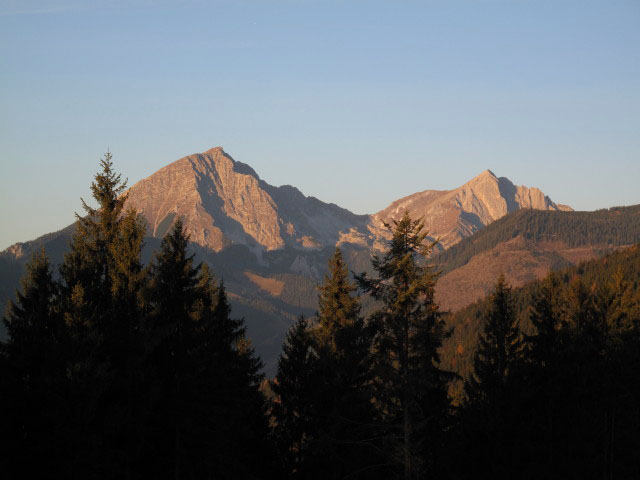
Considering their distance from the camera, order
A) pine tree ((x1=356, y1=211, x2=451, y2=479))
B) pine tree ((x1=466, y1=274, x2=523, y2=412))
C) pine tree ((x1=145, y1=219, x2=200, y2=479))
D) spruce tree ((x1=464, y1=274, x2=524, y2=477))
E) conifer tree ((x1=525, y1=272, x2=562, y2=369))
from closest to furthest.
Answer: pine tree ((x1=356, y1=211, x2=451, y2=479)) < pine tree ((x1=145, y1=219, x2=200, y2=479)) < spruce tree ((x1=464, y1=274, x2=524, y2=477)) < pine tree ((x1=466, y1=274, x2=523, y2=412)) < conifer tree ((x1=525, y1=272, x2=562, y2=369))

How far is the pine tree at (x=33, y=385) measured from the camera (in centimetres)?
2492

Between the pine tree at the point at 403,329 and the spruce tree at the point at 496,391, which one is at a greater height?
the pine tree at the point at 403,329

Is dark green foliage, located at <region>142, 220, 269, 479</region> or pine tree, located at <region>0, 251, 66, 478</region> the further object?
dark green foliage, located at <region>142, 220, 269, 479</region>

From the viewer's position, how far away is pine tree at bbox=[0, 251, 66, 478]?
81.8ft

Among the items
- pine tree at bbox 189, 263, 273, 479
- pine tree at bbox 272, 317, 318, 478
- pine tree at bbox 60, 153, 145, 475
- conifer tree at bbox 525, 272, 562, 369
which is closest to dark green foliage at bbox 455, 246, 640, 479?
conifer tree at bbox 525, 272, 562, 369

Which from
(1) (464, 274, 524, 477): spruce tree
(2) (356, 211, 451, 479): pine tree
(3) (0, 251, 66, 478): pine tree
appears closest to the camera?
(2) (356, 211, 451, 479): pine tree

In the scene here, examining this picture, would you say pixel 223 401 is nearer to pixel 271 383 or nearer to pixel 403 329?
pixel 271 383

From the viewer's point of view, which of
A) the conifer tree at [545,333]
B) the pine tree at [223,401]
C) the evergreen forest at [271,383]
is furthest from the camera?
the conifer tree at [545,333]

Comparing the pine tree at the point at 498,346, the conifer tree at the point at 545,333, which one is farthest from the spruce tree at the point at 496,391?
the conifer tree at the point at 545,333

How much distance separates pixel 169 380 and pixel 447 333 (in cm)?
1207

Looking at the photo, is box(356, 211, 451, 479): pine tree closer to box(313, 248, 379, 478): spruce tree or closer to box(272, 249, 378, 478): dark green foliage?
box(313, 248, 379, 478): spruce tree

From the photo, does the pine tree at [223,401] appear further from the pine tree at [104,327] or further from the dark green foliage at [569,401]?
the dark green foliage at [569,401]

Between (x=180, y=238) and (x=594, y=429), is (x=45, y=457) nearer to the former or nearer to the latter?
(x=180, y=238)

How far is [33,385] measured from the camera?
2647 centimetres
